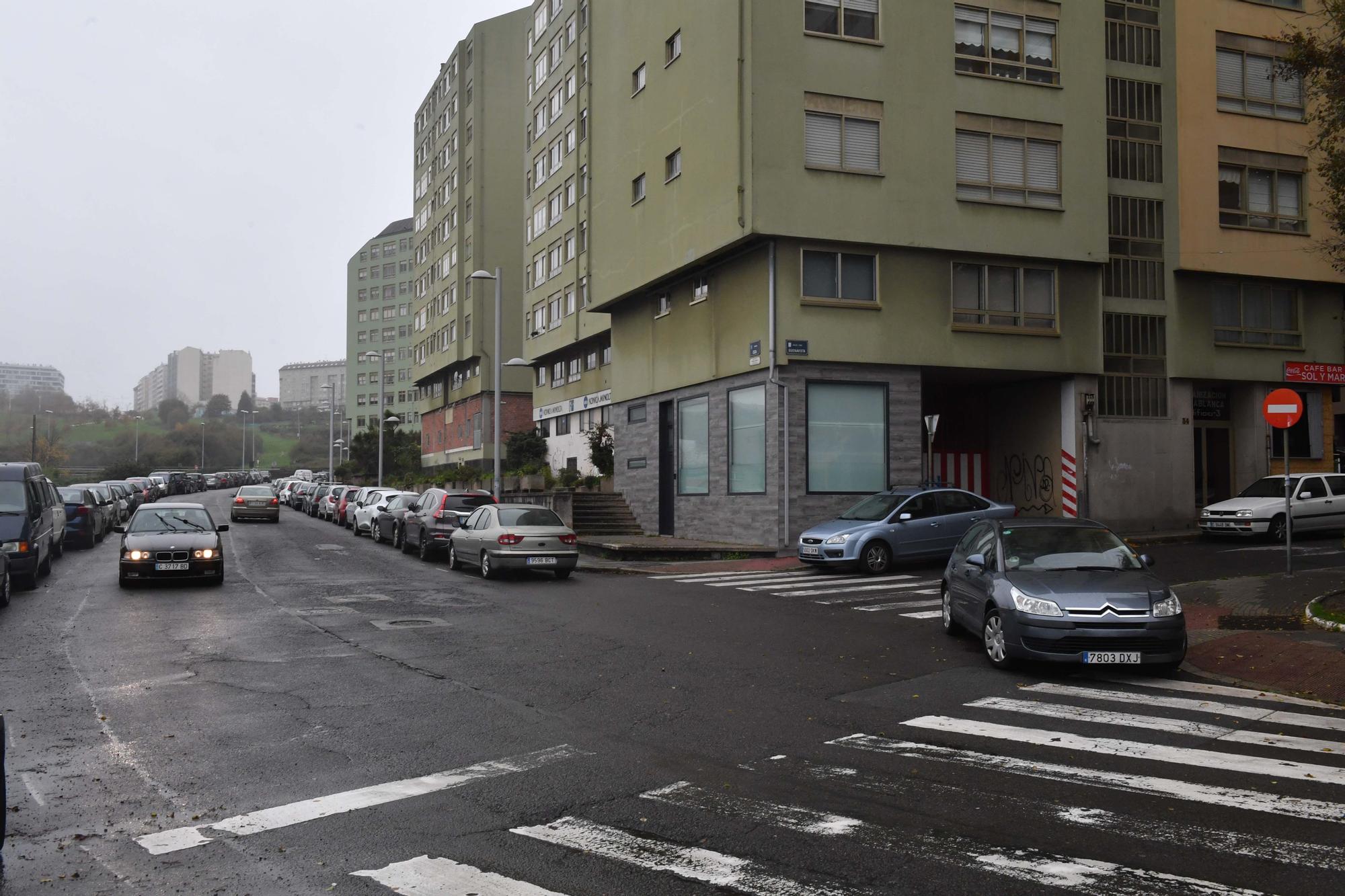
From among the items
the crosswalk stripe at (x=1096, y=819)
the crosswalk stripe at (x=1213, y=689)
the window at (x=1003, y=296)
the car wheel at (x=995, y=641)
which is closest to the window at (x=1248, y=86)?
the window at (x=1003, y=296)

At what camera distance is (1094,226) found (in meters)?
27.4

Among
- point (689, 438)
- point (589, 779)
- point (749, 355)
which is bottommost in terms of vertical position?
point (589, 779)

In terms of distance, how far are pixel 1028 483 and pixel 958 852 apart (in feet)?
82.9

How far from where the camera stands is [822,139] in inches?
993

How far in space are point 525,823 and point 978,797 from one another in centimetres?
264

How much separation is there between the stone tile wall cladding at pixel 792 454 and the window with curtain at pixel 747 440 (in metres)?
0.19

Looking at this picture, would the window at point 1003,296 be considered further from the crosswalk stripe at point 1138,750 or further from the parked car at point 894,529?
the crosswalk stripe at point 1138,750

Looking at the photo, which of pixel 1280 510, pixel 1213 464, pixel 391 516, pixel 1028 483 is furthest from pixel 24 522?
pixel 1213 464

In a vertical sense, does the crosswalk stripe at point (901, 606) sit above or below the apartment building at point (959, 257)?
below

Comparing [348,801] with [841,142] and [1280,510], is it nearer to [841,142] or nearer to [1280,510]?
[841,142]

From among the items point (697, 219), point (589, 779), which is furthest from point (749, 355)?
point (589, 779)

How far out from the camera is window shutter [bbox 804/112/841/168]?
25094 millimetres

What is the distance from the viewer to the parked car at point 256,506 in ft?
143

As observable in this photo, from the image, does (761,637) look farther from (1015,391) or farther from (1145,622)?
(1015,391)
